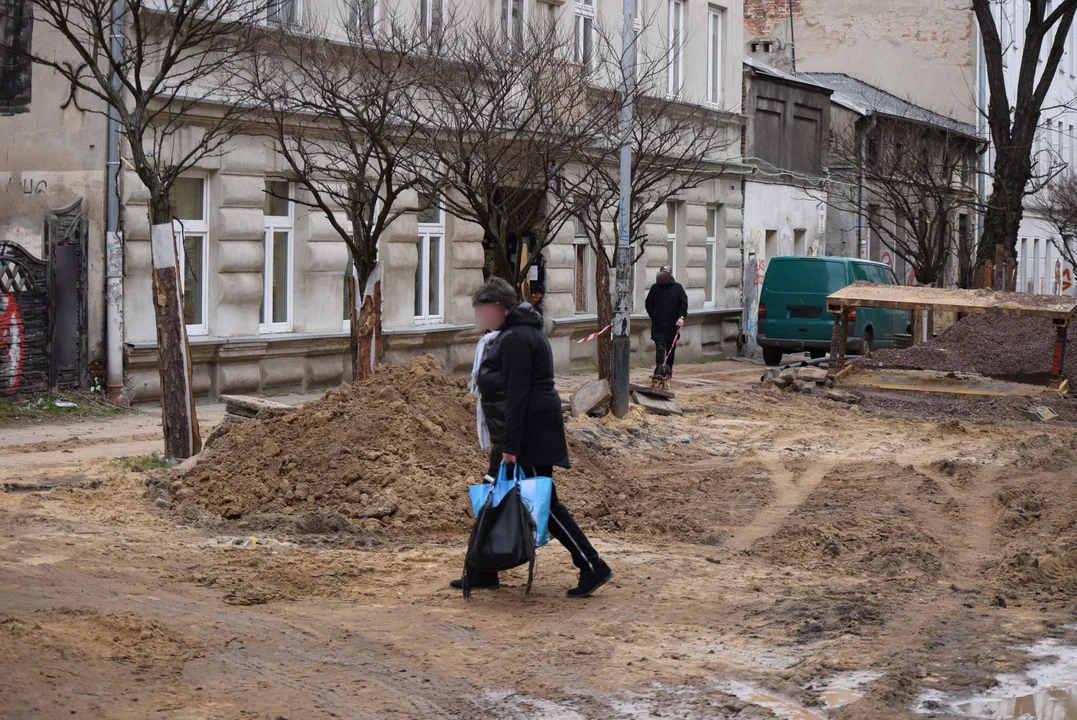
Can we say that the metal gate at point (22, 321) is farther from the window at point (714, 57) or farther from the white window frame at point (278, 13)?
the window at point (714, 57)

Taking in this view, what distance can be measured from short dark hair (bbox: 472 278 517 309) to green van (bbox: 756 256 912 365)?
19.1 metres

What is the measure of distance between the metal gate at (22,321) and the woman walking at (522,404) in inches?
367

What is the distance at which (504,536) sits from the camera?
292 inches

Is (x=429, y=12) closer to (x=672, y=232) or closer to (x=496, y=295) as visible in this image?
(x=672, y=232)

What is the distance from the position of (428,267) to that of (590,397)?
5.92 m

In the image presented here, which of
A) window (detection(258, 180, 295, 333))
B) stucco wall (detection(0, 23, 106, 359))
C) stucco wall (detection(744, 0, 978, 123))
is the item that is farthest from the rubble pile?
stucco wall (detection(744, 0, 978, 123))

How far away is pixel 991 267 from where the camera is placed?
28.3m

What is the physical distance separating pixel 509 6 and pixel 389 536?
14579mm

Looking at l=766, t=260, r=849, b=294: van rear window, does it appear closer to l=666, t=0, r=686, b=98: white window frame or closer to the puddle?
l=666, t=0, r=686, b=98: white window frame

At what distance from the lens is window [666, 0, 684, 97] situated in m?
26.9

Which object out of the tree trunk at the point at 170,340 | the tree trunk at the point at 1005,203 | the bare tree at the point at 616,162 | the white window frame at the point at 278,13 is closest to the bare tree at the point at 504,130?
the bare tree at the point at 616,162

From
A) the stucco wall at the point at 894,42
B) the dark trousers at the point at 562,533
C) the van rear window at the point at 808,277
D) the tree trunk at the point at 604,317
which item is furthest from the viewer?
the stucco wall at the point at 894,42

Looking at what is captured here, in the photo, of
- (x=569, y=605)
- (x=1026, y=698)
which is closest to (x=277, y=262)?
(x=569, y=605)

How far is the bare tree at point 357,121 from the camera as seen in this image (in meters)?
14.2
